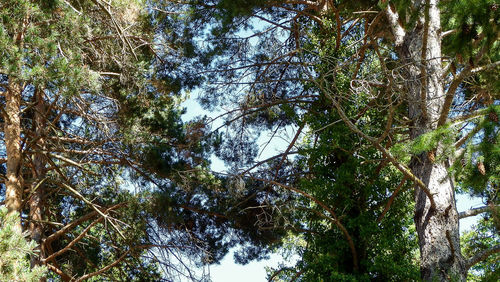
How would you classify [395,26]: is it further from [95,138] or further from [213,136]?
[95,138]

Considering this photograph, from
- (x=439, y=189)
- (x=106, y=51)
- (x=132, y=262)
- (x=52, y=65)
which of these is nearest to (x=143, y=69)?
(x=106, y=51)

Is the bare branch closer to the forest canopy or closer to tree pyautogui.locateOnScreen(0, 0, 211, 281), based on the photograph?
the forest canopy

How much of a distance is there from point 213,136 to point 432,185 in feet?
14.5

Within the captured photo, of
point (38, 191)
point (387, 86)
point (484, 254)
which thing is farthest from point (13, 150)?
point (484, 254)

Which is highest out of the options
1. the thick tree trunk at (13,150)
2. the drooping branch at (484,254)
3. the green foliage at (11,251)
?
the thick tree trunk at (13,150)

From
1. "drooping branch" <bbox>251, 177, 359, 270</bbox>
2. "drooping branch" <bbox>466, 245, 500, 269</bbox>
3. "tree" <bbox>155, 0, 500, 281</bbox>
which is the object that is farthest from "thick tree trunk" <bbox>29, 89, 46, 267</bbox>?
"drooping branch" <bbox>466, 245, 500, 269</bbox>

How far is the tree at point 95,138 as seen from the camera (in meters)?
8.02

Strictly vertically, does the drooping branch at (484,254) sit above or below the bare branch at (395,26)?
below

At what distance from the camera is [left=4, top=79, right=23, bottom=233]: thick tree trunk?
8.44m

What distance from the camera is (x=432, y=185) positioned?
6.64 meters

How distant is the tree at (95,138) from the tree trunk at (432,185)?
13.5 feet

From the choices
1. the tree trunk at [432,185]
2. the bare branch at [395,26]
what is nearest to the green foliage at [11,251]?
the tree trunk at [432,185]

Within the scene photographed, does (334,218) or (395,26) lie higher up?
(395,26)

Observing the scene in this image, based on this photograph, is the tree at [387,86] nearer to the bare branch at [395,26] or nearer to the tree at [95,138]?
the bare branch at [395,26]
